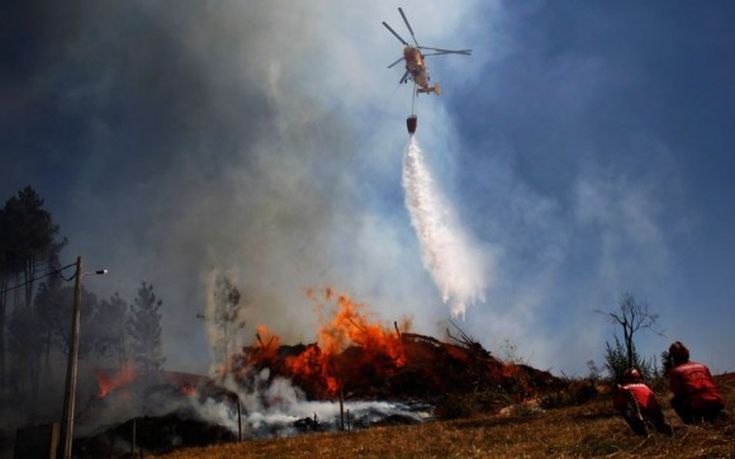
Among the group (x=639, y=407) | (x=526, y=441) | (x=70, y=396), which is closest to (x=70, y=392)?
(x=70, y=396)

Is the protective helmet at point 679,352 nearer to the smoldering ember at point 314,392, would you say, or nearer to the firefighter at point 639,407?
the firefighter at point 639,407

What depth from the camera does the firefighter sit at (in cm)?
1121

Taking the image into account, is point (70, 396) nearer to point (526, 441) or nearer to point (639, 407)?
point (526, 441)

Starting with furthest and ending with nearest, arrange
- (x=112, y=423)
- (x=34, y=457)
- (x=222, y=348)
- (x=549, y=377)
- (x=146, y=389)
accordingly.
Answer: (x=222, y=348) < (x=146, y=389) < (x=549, y=377) < (x=112, y=423) < (x=34, y=457)

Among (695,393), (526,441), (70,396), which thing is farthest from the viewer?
(70,396)

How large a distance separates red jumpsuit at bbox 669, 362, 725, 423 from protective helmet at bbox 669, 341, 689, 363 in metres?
0.31

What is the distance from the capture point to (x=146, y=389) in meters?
42.1

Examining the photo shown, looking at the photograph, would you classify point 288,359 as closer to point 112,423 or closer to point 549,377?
point 112,423

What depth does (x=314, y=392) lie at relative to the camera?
41.7 m

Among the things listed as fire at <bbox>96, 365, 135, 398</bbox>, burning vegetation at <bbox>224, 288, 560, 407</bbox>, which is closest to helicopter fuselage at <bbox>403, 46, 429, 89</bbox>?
burning vegetation at <bbox>224, 288, 560, 407</bbox>

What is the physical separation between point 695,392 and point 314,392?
111 ft

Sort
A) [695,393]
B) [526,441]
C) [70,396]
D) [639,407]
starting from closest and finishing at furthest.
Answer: [695,393]
[639,407]
[526,441]
[70,396]

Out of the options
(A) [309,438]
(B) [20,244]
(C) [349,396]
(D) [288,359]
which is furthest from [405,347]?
(B) [20,244]

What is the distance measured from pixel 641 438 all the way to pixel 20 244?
67782 millimetres
